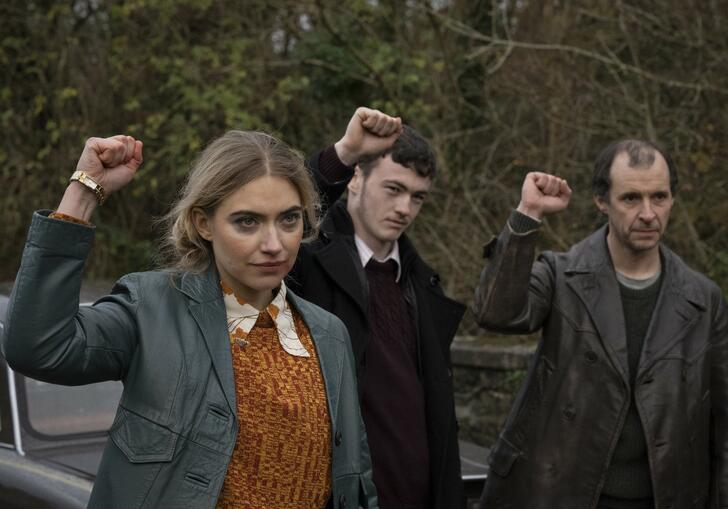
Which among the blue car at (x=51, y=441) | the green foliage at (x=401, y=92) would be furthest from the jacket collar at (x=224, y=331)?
the green foliage at (x=401, y=92)

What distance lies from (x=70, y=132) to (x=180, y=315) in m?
11.8

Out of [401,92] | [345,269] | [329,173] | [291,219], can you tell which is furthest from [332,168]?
[401,92]

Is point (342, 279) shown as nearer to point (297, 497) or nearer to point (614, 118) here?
point (297, 497)

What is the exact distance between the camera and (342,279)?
13.0 ft

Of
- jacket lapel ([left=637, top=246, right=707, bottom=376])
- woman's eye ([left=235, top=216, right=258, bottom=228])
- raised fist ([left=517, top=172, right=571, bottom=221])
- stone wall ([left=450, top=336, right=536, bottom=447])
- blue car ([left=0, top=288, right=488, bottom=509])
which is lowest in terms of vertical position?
stone wall ([left=450, top=336, right=536, bottom=447])

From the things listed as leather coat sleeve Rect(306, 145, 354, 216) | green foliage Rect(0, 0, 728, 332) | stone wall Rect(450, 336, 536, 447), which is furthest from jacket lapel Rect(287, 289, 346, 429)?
green foliage Rect(0, 0, 728, 332)

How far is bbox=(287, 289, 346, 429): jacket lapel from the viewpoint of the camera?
2910 mm

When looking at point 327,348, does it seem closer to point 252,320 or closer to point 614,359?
point 252,320

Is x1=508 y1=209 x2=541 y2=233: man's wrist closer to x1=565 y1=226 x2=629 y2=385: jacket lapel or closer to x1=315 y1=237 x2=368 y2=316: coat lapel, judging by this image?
x1=565 y1=226 x2=629 y2=385: jacket lapel

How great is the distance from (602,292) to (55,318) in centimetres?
227

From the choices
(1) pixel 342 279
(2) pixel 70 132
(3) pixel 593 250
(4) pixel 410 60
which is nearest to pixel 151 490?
(1) pixel 342 279

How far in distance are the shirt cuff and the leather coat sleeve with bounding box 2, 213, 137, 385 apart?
1455 mm

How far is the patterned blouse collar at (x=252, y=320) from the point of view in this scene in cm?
287

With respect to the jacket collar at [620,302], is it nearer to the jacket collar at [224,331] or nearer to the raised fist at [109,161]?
the jacket collar at [224,331]
